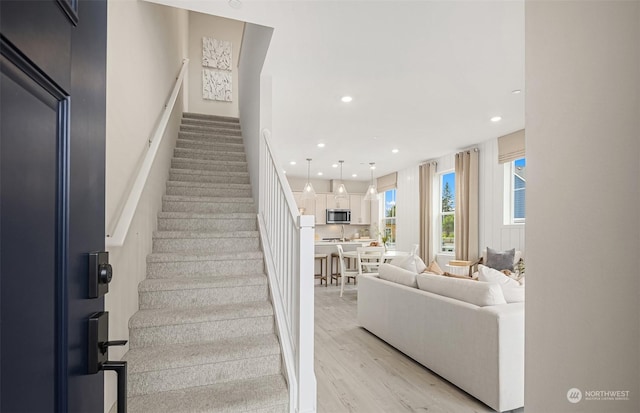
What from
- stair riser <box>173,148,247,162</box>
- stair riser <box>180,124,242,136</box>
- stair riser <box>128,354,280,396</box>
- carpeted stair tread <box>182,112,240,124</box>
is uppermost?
carpeted stair tread <box>182,112,240,124</box>

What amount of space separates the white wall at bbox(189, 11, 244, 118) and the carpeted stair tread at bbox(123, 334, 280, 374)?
16.5 ft

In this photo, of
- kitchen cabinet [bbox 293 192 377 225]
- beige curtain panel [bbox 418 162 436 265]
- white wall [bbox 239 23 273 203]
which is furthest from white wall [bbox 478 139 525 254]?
white wall [bbox 239 23 273 203]

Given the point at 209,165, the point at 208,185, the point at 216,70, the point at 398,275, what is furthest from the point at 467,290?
the point at 216,70

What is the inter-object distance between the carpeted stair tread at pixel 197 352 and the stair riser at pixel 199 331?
0.12 feet

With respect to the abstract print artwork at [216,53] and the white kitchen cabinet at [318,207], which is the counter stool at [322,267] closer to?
the white kitchen cabinet at [318,207]

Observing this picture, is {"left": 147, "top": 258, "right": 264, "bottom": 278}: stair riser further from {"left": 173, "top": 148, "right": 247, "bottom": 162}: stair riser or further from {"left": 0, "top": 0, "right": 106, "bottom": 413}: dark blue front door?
{"left": 0, "top": 0, "right": 106, "bottom": 413}: dark blue front door

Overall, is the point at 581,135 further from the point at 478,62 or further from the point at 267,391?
the point at 478,62

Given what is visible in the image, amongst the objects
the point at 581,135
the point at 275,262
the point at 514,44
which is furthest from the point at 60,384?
the point at 514,44

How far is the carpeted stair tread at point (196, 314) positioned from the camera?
2127 millimetres

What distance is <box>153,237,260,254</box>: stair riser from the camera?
288 centimetres

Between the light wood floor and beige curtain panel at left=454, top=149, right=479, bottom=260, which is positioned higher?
beige curtain panel at left=454, top=149, right=479, bottom=260

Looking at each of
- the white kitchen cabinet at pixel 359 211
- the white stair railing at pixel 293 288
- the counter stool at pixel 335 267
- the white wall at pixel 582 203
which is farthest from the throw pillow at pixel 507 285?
the white kitchen cabinet at pixel 359 211

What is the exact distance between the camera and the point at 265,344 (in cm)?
218

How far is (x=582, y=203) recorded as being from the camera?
823 mm
